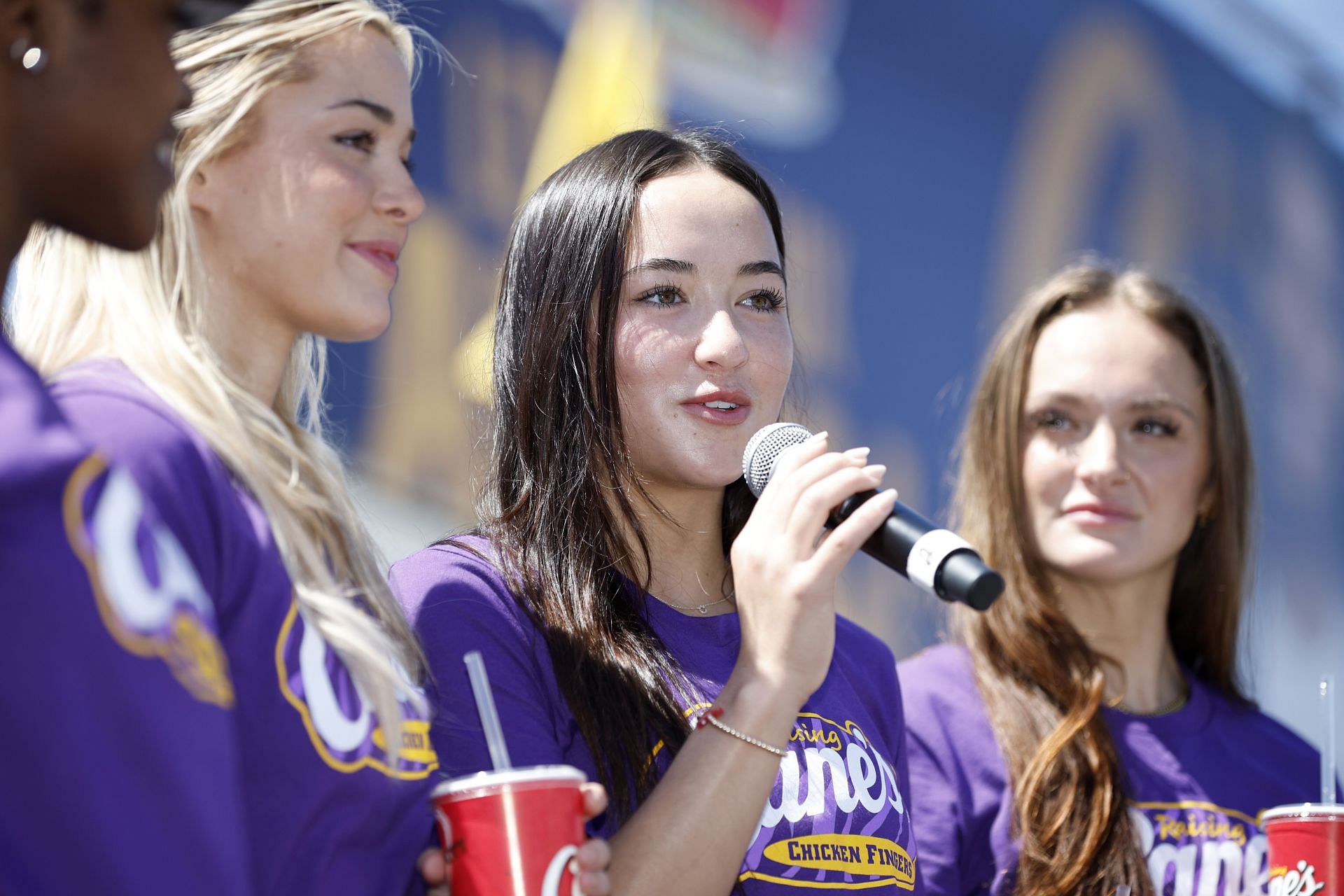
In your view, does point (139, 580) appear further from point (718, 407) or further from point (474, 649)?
point (718, 407)

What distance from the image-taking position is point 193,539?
1.21 m

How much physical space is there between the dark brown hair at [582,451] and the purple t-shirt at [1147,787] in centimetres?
59

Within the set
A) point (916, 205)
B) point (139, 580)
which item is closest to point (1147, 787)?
point (139, 580)

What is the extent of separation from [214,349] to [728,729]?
68 centimetres

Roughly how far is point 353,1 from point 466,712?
2.73 feet

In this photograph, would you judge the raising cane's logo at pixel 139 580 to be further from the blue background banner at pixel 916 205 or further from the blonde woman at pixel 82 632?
the blue background banner at pixel 916 205

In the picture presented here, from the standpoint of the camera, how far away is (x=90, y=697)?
92cm

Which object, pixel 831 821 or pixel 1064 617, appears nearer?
pixel 831 821

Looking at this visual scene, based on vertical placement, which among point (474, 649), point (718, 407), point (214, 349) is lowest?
point (474, 649)

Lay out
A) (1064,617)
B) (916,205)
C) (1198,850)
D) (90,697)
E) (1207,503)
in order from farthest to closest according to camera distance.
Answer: (916,205), (1207,503), (1064,617), (1198,850), (90,697)

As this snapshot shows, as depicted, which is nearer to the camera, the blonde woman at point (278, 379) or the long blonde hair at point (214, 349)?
the blonde woman at point (278, 379)

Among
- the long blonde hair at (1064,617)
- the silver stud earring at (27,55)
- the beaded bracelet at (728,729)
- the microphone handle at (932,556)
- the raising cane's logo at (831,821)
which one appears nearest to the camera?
the silver stud earring at (27,55)

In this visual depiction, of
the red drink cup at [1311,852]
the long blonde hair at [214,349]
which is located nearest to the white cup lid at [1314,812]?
the red drink cup at [1311,852]

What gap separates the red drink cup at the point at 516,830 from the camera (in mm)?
1280
